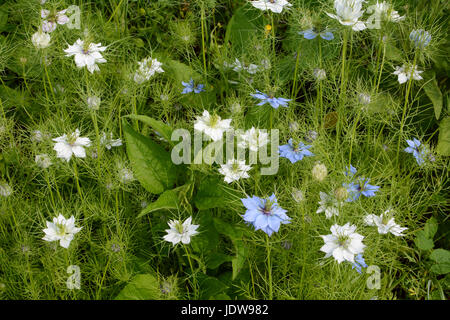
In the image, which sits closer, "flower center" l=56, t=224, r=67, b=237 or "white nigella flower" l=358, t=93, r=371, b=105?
"flower center" l=56, t=224, r=67, b=237

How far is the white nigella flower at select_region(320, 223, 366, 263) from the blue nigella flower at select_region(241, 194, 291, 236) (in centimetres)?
12

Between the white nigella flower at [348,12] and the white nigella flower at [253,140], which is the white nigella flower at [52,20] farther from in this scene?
the white nigella flower at [348,12]

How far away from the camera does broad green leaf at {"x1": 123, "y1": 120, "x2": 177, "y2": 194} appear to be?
5.01ft

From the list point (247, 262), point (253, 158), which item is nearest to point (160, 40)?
point (253, 158)

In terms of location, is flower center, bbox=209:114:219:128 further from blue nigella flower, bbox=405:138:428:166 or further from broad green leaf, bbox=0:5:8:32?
broad green leaf, bbox=0:5:8:32

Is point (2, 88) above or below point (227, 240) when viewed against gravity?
above

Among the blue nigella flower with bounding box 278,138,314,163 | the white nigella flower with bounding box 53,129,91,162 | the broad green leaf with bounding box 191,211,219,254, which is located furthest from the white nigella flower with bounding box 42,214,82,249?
the blue nigella flower with bounding box 278,138,314,163

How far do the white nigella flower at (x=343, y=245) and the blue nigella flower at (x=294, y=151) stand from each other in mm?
305

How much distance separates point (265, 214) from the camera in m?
1.19

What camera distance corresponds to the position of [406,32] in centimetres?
189

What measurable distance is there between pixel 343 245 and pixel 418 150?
646 mm
